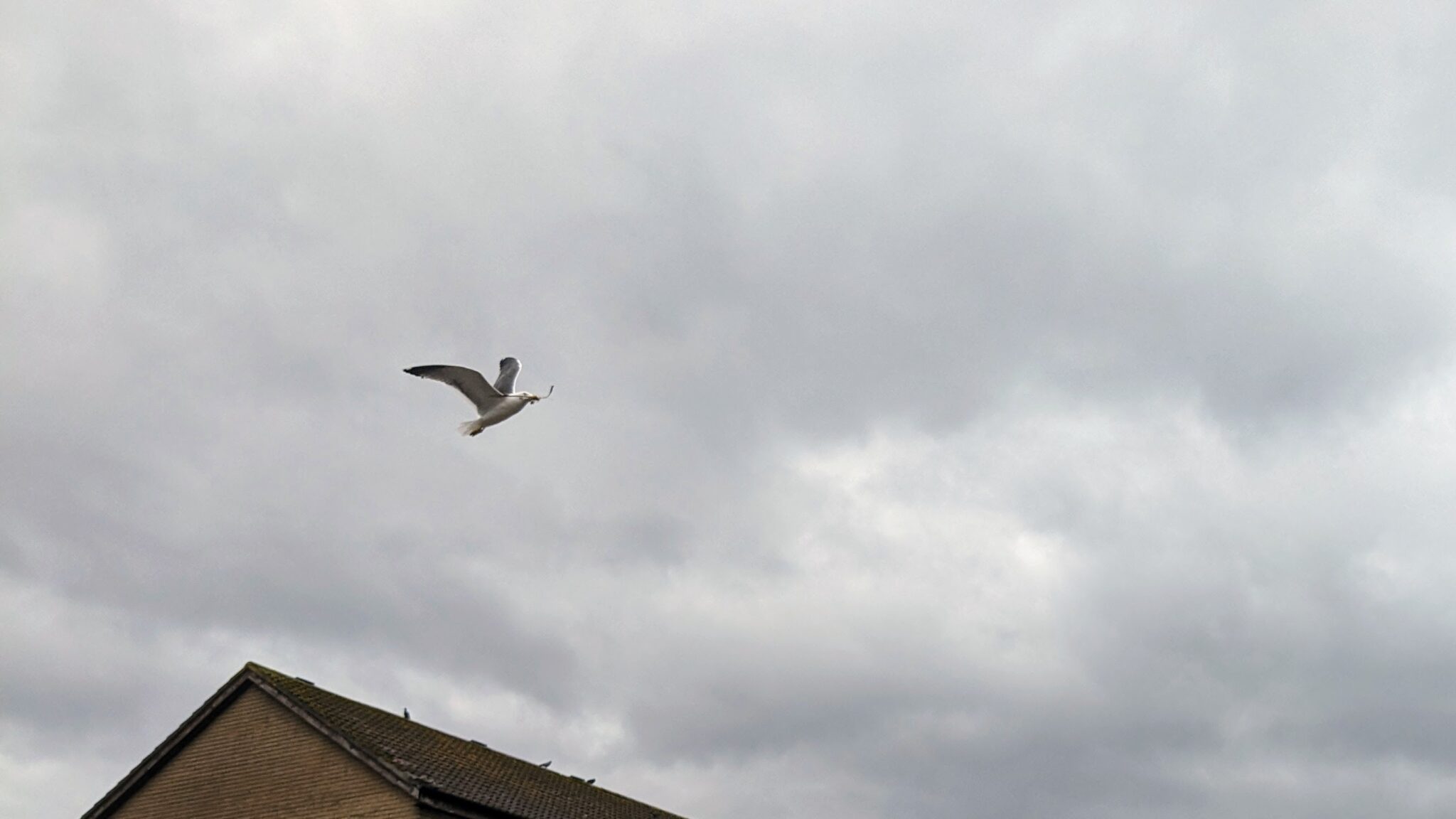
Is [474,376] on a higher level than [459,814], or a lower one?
higher

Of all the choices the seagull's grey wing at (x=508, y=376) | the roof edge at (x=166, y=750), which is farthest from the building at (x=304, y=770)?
the seagull's grey wing at (x=508, y=376)

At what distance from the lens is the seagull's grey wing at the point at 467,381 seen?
19.9 m

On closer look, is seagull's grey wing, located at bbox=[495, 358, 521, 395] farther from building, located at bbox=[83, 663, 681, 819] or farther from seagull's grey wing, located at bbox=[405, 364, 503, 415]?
building, located at bbox=[83, 663, 681, 819]

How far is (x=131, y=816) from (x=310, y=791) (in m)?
6.87

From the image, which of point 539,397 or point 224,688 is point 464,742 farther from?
point 539,397

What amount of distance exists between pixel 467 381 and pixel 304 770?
52.0 ft

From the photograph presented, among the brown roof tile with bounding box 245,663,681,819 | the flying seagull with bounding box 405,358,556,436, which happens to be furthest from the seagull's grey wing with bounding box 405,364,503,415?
the brown roof tile with bounding box 245,663,681,819

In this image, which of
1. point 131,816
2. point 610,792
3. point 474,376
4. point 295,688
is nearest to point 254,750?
point 295,688

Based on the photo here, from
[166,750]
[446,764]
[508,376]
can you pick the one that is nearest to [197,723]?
[166,750]

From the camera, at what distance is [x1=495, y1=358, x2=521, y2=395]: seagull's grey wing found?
21219 mm

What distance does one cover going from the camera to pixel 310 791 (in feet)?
99.8

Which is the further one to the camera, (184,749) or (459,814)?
(184,749)

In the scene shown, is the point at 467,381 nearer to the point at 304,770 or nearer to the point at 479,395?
the point at 479,395

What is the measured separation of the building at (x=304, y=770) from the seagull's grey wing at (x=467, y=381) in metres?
12.9
